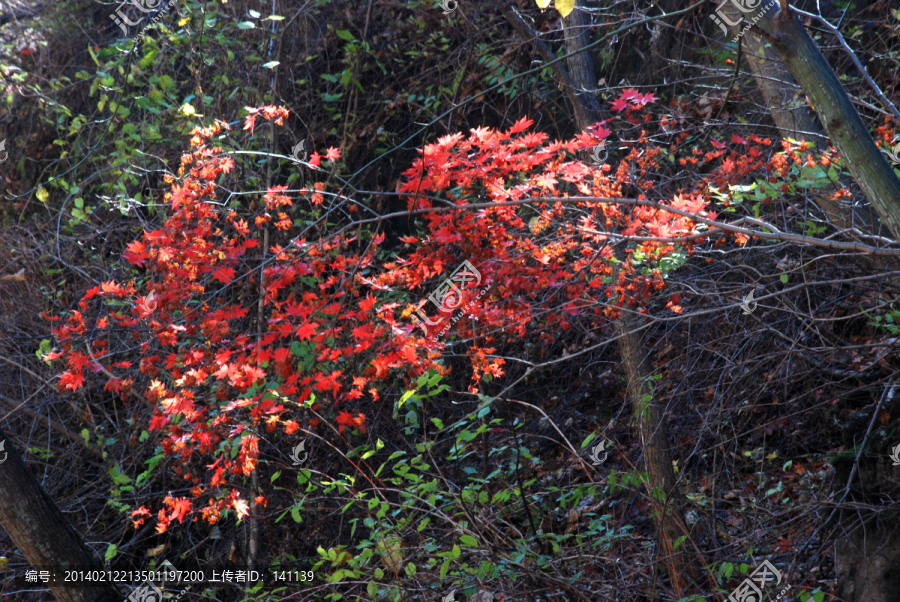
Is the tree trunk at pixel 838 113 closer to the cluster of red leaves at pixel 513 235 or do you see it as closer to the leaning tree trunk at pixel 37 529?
the cluster of red leaves at pixel 513 235

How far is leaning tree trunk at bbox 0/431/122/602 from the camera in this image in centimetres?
414

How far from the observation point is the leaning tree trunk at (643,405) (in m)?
3.48

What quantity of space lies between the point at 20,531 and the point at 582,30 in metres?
5.09

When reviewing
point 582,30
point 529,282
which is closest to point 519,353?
point 529,282

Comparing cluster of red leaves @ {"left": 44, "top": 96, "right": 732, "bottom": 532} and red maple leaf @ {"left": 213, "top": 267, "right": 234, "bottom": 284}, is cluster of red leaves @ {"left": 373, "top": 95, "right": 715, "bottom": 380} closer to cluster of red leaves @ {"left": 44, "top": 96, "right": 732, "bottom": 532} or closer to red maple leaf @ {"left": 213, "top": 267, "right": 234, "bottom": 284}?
cluster of red leaves @ {"left": 44, "top": 96, "right": 732, "bottom": 532}

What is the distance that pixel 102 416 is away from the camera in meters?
6.61

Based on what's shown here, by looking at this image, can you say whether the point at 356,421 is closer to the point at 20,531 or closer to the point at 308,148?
the point at 20,531

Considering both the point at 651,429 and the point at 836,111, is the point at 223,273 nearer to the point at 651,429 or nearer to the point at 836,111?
the point at 651,429

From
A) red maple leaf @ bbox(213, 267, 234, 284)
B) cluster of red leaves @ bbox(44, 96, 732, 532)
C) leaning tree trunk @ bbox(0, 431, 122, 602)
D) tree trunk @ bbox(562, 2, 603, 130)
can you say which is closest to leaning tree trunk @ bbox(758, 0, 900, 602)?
cluster of red leaves @ bbox(44, 96, 732, 532)

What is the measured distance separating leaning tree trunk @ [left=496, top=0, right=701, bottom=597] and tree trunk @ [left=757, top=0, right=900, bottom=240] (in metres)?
1.54

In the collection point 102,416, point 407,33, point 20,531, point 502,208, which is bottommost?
point 102,416

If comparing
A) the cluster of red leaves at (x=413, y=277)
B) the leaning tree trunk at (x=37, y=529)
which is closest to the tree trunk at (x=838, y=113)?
the cluster of red leaves at (x=413, y=277)

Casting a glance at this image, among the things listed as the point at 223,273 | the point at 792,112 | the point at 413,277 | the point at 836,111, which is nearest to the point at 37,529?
the point at 223,273

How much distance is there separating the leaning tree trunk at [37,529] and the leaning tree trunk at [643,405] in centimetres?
361
